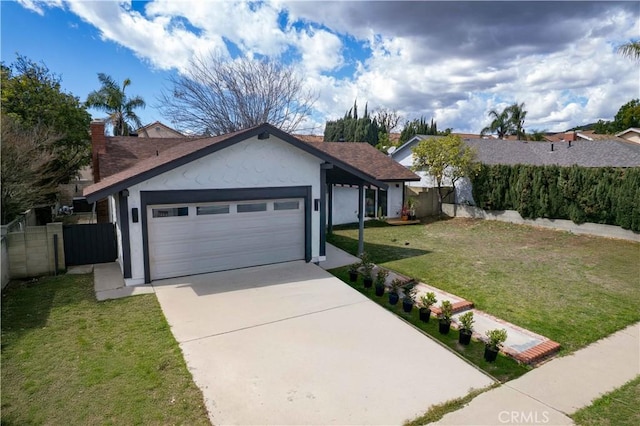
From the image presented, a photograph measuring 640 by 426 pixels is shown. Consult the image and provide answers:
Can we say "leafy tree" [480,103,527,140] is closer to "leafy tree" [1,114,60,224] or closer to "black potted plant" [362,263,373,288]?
"black potted plant" [362,263,373,288]

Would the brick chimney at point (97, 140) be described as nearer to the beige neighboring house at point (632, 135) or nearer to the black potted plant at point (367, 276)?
the black potted plant at point (367, 276)

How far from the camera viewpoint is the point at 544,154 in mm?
25797

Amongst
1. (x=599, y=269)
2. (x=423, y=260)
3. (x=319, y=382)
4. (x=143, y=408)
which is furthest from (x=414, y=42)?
(x=143, y=408)

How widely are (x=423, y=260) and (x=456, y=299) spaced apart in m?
3.64

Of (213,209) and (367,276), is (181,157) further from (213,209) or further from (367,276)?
(367,276)

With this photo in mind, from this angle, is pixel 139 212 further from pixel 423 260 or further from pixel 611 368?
pixel 611 368

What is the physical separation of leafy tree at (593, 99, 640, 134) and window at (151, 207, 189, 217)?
66.4 meters

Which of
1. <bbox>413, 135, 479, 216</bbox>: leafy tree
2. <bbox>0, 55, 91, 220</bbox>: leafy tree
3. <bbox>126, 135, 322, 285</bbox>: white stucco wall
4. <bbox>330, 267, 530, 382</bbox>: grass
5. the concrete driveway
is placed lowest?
<bbox>330, 267, 530, 382</bbox>: grass

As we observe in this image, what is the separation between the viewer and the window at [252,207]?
9867 mm

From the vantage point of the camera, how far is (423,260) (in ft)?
38.5

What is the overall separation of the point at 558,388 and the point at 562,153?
2489 centimetres

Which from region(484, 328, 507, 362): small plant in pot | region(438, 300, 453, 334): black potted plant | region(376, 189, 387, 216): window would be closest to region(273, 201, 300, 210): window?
region(438, 300, 453, 334): black potted plant

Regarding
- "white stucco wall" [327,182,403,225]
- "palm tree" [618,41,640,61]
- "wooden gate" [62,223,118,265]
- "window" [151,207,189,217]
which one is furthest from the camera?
"white stucco wall" [327,182,403,225]

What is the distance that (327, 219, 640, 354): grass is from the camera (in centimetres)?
736
